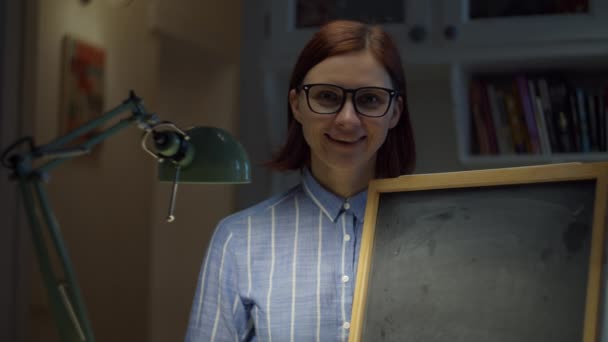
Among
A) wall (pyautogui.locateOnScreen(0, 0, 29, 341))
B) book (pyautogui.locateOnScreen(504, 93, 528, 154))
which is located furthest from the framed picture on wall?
book (pyautogui.locateOnScreen(504, 93, 528, 154))

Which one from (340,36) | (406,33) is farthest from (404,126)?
(406,33)

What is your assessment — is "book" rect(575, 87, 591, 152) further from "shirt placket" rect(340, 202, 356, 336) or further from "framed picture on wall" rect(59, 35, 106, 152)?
"framed picture on wall" rect(59, 35, 106, 152)

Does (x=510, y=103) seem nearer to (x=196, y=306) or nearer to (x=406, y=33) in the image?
(x=406, y=33)

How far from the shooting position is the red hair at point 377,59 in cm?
104

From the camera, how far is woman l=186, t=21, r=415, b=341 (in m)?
1.01

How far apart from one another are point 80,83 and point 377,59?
133 cm

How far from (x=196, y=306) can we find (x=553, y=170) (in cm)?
64

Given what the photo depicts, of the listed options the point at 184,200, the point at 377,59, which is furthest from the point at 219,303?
the point at 184,200

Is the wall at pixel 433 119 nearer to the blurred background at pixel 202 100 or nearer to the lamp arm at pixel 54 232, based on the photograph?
the blurred background at pixel 202 100

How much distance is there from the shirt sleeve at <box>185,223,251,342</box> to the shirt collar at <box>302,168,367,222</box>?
0.17 metres

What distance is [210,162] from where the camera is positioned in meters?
0.90

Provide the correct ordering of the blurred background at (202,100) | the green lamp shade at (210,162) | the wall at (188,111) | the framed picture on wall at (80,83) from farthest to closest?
the wall at (188,111), the framed picture on wall at (80,83), the blurred background at (202,100), the green lamp shade at (210,162)

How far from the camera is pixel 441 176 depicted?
91 centimetres

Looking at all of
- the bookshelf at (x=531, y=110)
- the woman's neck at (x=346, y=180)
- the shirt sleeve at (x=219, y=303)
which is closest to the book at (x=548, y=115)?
the bookshelf at (x=531, y=110)
